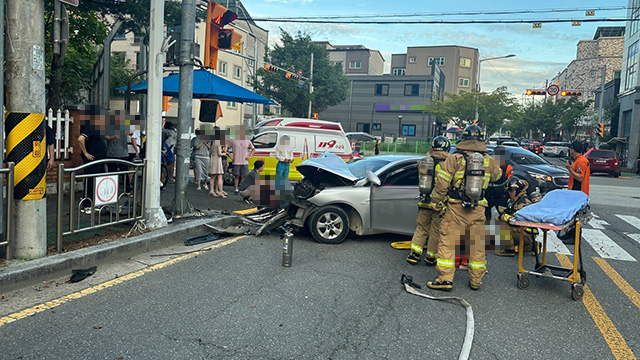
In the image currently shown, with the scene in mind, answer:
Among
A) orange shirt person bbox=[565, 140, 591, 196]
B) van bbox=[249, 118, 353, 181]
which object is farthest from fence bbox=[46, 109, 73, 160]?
orange shirt person bbox=[565, 140, 591, 196]

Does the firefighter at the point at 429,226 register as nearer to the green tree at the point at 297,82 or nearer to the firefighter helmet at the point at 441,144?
the firefighter helmet at the point at 441,144

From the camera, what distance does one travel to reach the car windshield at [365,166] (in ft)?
26.3

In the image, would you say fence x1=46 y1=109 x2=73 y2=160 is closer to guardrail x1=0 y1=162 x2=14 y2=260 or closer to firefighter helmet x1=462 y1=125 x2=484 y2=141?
guardrail x1=0 y1=162 x2=14 y2=260

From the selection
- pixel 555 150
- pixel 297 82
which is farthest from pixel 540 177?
pixel 555 150

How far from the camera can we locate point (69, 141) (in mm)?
9617

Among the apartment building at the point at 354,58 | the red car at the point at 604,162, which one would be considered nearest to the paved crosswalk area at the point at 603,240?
the red car at the point at 604,162

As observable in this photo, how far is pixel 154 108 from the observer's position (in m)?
7.07

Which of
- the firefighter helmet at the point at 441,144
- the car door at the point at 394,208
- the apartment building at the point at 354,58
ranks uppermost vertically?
the apartment building at the point at 354,58

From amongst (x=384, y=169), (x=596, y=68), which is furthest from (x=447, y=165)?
(x=596, y=68)

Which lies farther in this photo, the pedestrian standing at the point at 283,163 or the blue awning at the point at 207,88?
the blue awning at the point at 207,88

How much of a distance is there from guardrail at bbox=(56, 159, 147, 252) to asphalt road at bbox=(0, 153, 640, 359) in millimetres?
745

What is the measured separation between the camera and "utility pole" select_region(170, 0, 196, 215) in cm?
805

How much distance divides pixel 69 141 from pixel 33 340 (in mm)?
6782

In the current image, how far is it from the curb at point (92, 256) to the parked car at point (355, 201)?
171 centimetres
